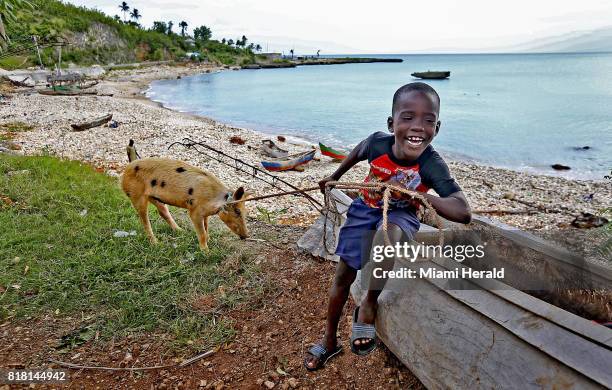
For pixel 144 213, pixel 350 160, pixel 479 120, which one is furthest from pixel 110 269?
pixel 479 120

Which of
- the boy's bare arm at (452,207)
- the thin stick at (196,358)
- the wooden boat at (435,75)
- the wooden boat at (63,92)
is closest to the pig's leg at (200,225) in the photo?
the thin stick at (196,358)

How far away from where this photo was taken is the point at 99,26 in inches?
2473

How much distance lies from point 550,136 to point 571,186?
16.4 meters

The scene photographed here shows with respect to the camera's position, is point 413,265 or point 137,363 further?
point 137,363

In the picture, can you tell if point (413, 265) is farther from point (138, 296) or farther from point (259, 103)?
point (259, 103)

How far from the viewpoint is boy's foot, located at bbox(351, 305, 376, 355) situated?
8.53 ft

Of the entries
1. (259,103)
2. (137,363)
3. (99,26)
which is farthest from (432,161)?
(99,26)

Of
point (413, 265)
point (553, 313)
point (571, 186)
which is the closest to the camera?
point (553, 313)

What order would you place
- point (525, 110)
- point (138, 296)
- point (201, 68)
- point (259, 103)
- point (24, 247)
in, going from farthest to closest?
1. point (201, 68)
2. point (259, 103)
3. point (525, 110)
4. point (24, 247)
5. point (138, 296)

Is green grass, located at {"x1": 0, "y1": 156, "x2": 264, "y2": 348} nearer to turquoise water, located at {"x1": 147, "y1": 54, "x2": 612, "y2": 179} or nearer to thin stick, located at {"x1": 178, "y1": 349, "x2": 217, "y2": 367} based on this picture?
thin stick, located at {"x1": 178, "y1": 349, "x2": 217, "y2": 367}

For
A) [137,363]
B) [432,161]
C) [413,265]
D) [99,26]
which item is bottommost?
[137,363]

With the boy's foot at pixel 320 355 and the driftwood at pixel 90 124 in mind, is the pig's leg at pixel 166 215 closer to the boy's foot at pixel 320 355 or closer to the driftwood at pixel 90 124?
the boy's foot at pixel 320 355

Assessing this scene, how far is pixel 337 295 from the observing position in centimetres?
292

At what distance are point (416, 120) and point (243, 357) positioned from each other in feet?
8.92
